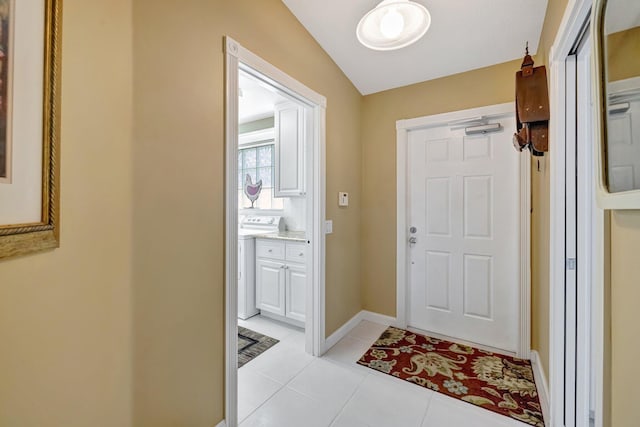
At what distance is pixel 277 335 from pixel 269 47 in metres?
2.39

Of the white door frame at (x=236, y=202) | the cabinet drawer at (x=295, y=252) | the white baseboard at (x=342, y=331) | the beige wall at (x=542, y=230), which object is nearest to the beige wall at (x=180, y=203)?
the white door frame at (x=236, y=202)

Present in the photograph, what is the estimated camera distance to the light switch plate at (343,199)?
253cm

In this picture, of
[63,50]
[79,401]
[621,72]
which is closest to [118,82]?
[63,50]

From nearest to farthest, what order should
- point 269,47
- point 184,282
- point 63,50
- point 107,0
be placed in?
point 63,50
point 107,0
point 184,282
point 269,47

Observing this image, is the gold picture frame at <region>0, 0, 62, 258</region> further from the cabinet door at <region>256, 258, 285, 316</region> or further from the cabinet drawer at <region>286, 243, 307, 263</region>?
the cabinet door at <region>256, 258, 285, 316</region>

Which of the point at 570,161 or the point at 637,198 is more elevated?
the point at 570,161

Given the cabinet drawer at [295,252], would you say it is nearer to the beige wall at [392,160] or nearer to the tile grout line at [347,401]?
the beige wall at [392,160]

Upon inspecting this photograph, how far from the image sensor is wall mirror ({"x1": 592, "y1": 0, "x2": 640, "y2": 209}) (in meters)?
0.65

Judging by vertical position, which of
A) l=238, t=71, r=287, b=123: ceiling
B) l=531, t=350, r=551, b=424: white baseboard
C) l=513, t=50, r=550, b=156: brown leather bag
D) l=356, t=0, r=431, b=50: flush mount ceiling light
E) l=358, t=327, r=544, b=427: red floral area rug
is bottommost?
l=358, t=327, r=544, b=427: red floral area rug

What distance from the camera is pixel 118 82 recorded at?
3.44 feet

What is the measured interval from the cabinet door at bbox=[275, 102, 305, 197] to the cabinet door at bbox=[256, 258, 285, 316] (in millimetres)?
778

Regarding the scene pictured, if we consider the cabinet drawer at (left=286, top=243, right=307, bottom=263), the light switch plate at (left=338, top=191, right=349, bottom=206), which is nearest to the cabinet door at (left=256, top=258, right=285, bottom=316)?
the cabinet drawer at (left=286, top=243, right=307, bottom=263)

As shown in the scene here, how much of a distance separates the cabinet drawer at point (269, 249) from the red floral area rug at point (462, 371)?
1.22 meters

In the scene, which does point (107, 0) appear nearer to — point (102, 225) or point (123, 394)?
point (102, 225)
